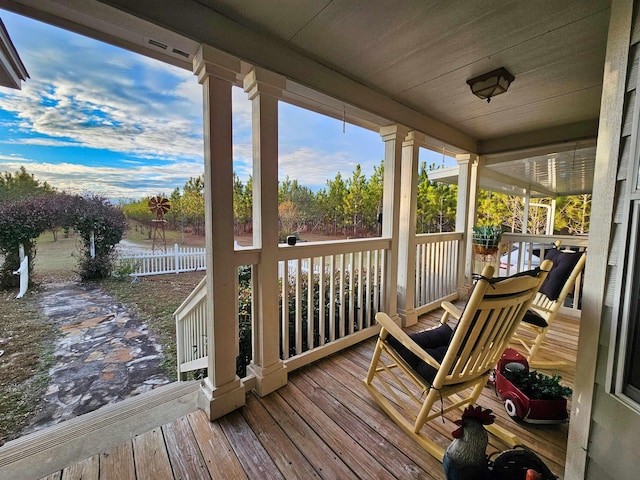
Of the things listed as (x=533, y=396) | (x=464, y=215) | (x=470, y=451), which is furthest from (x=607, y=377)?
(x=464, y=215)

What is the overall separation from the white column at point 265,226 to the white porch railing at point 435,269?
77.9 inches

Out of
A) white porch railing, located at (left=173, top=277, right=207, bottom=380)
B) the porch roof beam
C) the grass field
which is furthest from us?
the porch roof beam

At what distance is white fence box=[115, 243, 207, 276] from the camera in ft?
7.07

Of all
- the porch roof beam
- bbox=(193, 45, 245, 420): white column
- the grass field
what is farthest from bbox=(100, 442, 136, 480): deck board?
the porch roof beam

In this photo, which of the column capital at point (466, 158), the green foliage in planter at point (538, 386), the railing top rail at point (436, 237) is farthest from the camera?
the column capital at point (466, 158)

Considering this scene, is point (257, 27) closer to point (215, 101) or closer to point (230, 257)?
point (215, 101)

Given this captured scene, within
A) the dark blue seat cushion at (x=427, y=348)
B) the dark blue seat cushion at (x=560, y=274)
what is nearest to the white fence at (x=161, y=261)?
the dark blue seat cushion at (x=427, y=348)

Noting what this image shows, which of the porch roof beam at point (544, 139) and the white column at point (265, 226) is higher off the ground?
the porch roof beam at point (544, 139)

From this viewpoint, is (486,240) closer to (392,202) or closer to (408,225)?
(408,225)

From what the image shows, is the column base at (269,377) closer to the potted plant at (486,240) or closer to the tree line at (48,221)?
the tree line at (48,221)

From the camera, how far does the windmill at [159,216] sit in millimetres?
2085

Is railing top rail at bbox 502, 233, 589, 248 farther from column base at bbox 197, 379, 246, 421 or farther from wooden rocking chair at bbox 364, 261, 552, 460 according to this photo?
column base at bbox 197, 379, 246, 421

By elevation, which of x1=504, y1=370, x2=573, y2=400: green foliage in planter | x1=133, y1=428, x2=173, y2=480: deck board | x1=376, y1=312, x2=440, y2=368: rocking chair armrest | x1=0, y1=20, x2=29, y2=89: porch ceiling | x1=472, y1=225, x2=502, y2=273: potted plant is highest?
x1=0, y1=20, x2=29, y2=89: porch ceiling

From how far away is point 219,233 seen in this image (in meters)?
1.59
